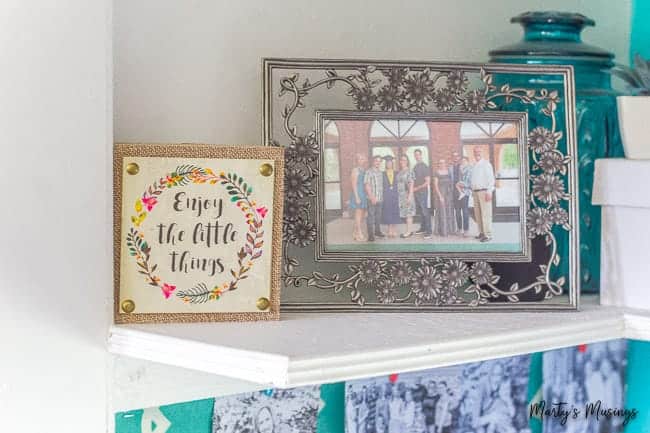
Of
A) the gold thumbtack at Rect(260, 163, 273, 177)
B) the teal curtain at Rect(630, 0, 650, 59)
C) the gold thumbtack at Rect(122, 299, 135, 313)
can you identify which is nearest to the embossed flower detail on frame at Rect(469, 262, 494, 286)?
the gold thumbtack at Rect(260, 163, 273, 177)

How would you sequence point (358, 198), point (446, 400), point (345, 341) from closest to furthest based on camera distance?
1. point (345, 341)
2. point (358, 198)
3. point (446, 400)

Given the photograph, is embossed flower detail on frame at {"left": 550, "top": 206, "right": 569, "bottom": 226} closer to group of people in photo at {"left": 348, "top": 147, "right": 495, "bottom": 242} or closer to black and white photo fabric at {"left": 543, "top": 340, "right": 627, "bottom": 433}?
group of people in photo at {"left": 348, "top": 147, "right": 495, "bottom": 242}

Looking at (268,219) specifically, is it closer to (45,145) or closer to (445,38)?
(45,145)

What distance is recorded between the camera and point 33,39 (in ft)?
2.49

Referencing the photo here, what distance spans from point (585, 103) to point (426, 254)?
277mm

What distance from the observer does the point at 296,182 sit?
88 cm

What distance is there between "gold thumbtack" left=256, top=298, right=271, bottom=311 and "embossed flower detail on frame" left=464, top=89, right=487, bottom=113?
28cm

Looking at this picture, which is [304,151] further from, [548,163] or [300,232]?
[548,163]

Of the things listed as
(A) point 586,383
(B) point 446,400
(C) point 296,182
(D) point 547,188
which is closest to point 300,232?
(C) point 296,182

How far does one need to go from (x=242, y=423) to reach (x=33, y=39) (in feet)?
1.47

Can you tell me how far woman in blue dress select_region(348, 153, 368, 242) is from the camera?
0.88 m

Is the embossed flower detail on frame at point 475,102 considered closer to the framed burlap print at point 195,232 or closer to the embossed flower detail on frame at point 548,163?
the embossed flower detail on frame at point 548,163

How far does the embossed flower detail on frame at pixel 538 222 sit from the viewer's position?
911 millimetres

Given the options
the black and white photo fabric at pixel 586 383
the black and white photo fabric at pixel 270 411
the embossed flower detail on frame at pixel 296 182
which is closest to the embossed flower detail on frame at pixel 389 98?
the embossed flower detail on frame at pixel 296 182
